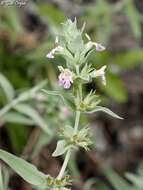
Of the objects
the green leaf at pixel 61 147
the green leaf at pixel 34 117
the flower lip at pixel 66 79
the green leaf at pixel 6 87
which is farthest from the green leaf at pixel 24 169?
the green leaf at pixel 6 87

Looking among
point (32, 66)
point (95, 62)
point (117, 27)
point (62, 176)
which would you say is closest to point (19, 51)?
point (32, 66)

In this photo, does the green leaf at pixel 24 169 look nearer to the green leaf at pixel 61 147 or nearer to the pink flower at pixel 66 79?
the green leaf at pixel 61 147

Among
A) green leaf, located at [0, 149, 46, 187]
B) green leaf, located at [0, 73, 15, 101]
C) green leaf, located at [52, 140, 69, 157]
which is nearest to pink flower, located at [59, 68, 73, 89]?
green leaf, located at [52, 140, 69, 157]

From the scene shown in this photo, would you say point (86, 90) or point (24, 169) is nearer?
point (24, 169)

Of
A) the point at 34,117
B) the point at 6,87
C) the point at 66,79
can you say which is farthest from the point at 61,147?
the point at 6,87

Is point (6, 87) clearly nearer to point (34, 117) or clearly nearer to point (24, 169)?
point (34, 117)

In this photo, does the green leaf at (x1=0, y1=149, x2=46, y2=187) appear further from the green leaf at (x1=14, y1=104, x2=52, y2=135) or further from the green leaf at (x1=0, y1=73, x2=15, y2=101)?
the green leaf at (x1=0, y1=73, x2=15, y2=101)

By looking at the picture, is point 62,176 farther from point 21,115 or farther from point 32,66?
point 32,66
